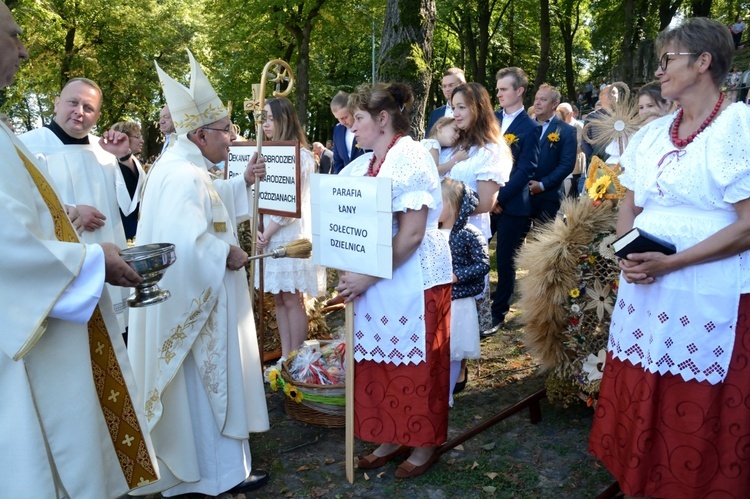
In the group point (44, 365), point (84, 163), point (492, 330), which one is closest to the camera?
point (44, 365)

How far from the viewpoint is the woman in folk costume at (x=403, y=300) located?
3.09 m

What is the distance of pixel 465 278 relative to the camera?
4.12 meters

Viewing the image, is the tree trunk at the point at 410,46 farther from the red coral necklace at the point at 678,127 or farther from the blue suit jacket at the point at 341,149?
the red coral necklace at the point at 678,127

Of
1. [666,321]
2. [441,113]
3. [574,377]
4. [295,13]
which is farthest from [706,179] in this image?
[295,13]

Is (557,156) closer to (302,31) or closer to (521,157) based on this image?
(521,157)

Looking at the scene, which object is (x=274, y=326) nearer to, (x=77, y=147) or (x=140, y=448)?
(x=77, y=147)

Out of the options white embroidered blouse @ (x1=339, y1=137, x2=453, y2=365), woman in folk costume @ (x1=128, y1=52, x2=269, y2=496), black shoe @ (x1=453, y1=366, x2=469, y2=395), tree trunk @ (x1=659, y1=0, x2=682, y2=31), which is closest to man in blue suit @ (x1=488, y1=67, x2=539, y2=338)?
black shoe @ (x1=453, y1=366, x2=469, y2=395)

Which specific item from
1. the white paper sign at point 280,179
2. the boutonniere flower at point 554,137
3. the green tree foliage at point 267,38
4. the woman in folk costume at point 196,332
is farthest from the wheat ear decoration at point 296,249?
the green tree foliage at point 267,38

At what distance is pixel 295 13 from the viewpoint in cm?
1920

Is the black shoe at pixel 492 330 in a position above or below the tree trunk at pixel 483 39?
below

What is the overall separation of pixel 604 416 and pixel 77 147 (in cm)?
422

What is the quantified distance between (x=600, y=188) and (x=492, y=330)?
2312 millimetres

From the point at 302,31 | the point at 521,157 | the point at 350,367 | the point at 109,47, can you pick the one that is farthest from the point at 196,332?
the point at 109,47

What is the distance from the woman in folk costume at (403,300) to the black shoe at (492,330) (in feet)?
7.42
